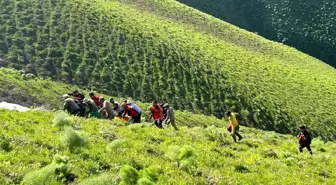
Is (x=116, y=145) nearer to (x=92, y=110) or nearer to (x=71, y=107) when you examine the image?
(x=71, y=107)

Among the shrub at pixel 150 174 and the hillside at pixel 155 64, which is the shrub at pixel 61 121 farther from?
the hillside at pixel 155 64

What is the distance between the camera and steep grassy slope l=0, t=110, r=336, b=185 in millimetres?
11266

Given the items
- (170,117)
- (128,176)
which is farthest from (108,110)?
(128,176)

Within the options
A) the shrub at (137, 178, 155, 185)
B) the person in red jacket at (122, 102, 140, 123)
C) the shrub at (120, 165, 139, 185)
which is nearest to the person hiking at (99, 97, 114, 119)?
the person in red jacket at (122, 102, 140, 123)

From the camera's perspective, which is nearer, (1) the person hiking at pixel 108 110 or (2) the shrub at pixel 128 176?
(2) the shrub at pixel 128 176

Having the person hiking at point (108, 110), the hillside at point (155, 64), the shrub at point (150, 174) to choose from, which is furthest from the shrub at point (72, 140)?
the hillside at point (155, 64)

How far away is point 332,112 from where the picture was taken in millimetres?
53531

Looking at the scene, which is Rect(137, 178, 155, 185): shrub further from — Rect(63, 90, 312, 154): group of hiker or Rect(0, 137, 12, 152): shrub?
Rect(63, 90, 312, 154): group of hiker

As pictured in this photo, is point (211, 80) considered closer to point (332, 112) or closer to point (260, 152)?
point (332, 112)

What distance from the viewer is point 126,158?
44.1ft

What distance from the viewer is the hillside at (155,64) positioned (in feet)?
137

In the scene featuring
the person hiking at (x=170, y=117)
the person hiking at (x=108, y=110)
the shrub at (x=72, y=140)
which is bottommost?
the person hiking at (x=108, y=110)

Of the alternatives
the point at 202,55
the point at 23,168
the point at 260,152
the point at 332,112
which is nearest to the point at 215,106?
the point at 202,55

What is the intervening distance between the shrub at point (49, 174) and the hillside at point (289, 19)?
9669 centimetres
